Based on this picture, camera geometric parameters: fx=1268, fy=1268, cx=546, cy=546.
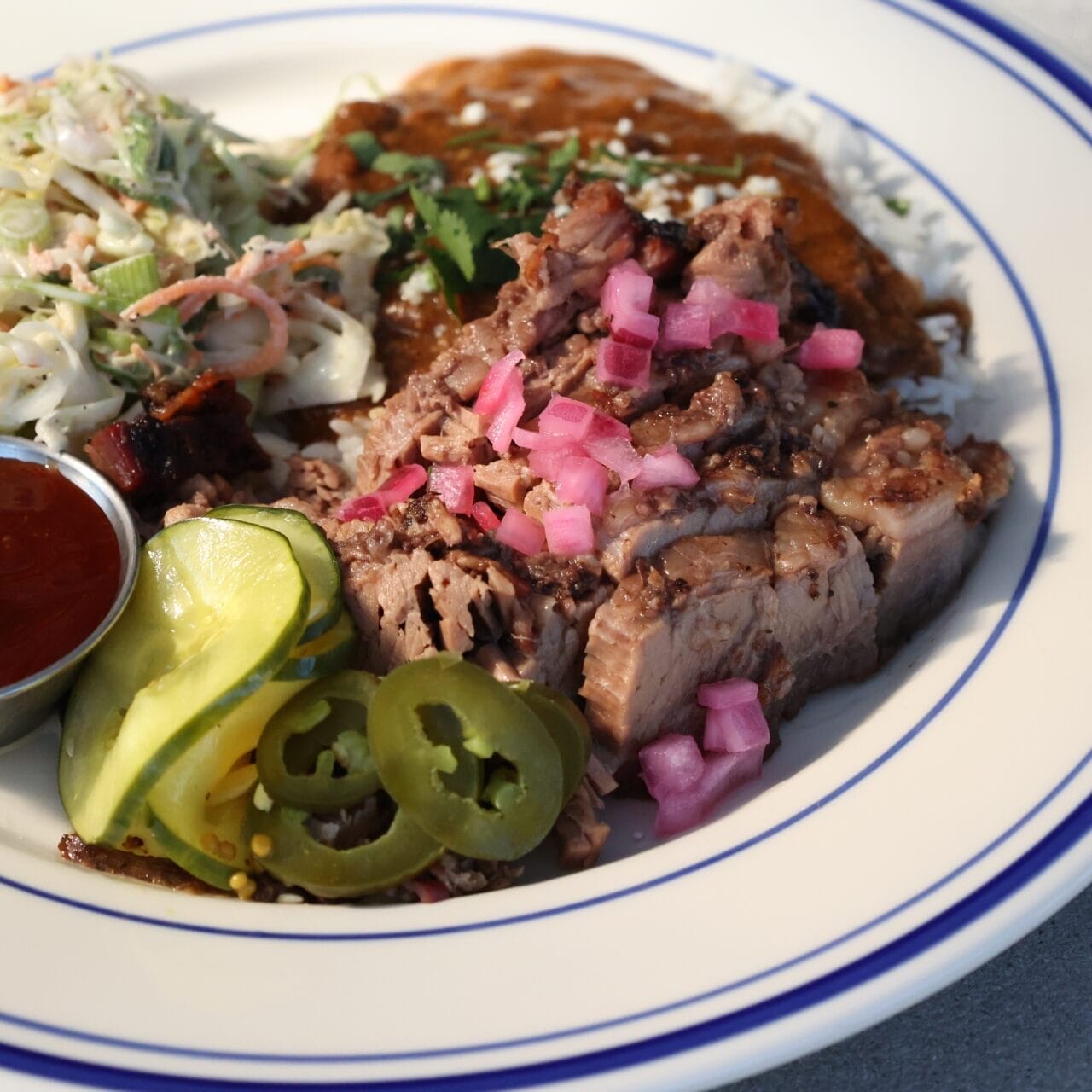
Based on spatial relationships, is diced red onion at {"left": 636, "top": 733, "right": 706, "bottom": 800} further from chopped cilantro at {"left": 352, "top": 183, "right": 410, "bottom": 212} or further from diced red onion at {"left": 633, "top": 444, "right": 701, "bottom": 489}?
chopped cilantro at {"left": 352, "top": 183, "right": 410, "bottom": 212}

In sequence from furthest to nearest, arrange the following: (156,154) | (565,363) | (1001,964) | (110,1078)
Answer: (156,154), (565,363), (1001,964), (110,1078)

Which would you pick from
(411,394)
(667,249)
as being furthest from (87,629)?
(667,249)

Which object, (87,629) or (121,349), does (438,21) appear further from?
(87,629)

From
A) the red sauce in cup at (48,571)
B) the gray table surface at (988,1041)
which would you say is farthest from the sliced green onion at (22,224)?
the gray table surface at (988,1041)

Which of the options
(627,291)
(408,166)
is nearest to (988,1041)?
(627,291)

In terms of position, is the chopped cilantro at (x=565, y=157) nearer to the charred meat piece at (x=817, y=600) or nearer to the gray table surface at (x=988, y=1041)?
the charred meat piece at (x=817, y=600)

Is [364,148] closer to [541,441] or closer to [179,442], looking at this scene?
[179,442]
